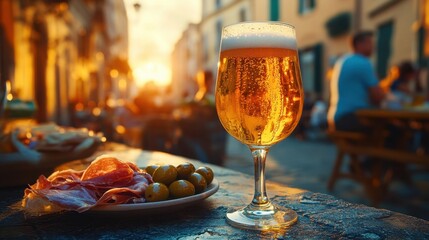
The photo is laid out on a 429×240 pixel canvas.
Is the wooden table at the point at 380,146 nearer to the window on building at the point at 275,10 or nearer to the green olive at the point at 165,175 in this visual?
the green olive at the point at 165,175

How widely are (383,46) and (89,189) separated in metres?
9.86

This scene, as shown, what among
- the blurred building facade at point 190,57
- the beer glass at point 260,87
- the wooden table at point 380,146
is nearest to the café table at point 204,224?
the beer glass at point 260,87

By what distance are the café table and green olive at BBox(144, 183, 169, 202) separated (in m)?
0.03

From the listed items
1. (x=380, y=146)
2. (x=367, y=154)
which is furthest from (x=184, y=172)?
(x=380, y=146)

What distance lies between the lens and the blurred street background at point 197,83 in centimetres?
472

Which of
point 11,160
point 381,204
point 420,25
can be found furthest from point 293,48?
point 420,25

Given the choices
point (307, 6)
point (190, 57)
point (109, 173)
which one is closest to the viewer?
point (109, 173)

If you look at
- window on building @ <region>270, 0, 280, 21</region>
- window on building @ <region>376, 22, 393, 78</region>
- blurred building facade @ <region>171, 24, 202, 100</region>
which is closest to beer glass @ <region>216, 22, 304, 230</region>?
window on building @ <region>376, 22, 393, 78</region>

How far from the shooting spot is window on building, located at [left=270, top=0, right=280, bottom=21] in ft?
42.5

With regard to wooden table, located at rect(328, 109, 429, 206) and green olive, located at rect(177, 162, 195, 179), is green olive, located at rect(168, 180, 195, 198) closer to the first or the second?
green olive, located at rect(177, 162, 195, 179)

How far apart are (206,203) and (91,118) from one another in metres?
5.48

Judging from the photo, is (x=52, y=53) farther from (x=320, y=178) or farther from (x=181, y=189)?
(x=181, y=189)

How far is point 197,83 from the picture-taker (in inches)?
311

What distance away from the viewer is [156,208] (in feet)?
2.50
